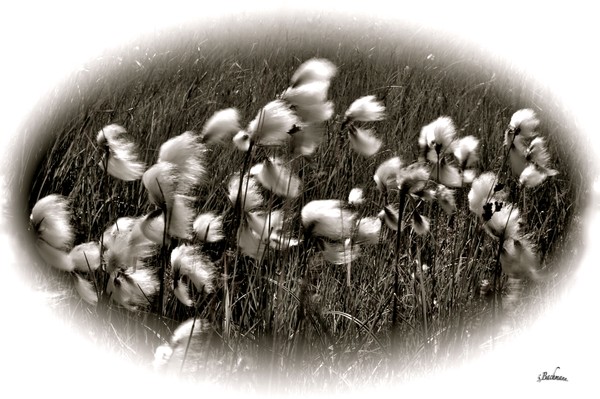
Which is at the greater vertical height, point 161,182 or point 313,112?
point 313,112

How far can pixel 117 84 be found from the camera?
3.24m

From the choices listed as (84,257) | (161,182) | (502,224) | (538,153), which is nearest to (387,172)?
(502,224)

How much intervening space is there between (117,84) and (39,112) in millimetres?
674

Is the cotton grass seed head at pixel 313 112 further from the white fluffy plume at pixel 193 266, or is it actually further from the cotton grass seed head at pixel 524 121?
the cotton grass seed head at pixel 524 121

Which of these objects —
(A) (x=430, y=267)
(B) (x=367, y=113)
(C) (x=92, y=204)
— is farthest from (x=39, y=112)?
(A) (x=430, y=267)

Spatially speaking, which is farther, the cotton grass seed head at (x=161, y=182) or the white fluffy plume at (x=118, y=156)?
the white fluffy plume at (x=118, y=156)

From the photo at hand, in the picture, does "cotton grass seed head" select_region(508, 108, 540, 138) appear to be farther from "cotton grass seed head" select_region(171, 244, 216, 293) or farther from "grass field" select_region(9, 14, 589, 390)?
"cotton grass seed head" select_region(171, 244, 216, 293)

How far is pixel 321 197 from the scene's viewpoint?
2.55 meters

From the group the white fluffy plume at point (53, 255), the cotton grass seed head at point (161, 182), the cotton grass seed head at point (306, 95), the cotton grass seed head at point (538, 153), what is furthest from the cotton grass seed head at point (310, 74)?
the cotton grass seed head at point (538, 153)

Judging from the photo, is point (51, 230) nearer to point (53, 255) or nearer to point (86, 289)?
point (53, 255)

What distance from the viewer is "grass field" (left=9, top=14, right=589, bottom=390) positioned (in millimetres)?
1662

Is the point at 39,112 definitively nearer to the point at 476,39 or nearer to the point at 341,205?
the point at 341,205

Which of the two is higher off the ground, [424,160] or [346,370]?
[424,160]

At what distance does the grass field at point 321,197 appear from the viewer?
5.45 feet
